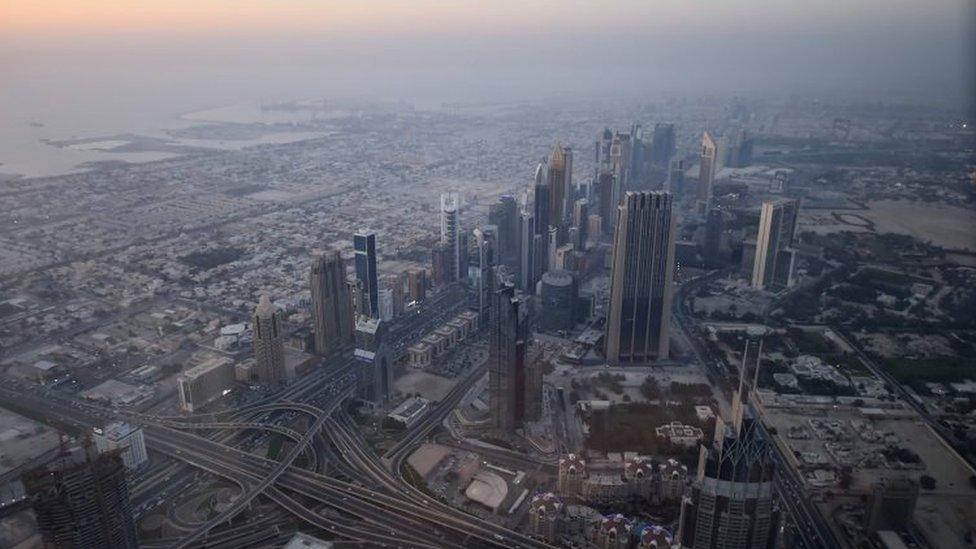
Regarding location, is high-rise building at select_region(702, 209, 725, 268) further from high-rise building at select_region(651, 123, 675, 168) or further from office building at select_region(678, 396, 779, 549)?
office building at select_region(678, 396, 779, 549)

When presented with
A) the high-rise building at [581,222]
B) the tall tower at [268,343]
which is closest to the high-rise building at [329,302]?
the tall tower at [268,343]

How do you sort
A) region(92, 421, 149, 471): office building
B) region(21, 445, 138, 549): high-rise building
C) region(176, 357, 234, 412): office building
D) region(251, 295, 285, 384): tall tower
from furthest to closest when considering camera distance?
region(251, 295, 285, 384): tall tower
region(176, 357, 234, 412): office building
region(92, 421, 149, 471): office building
region(21, 445, 138, 549): high-rise building

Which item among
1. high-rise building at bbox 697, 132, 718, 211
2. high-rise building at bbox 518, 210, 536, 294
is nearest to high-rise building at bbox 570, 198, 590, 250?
high-rise building at bbox 518, 210, 536, 294

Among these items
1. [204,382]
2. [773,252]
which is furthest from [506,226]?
[204,382]

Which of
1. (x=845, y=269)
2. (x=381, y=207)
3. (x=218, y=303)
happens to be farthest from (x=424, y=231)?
(x=845, y=269)

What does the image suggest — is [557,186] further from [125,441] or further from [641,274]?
[125,441]

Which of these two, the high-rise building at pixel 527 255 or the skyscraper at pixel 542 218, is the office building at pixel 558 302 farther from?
the skyscraper at pixel 542 218
